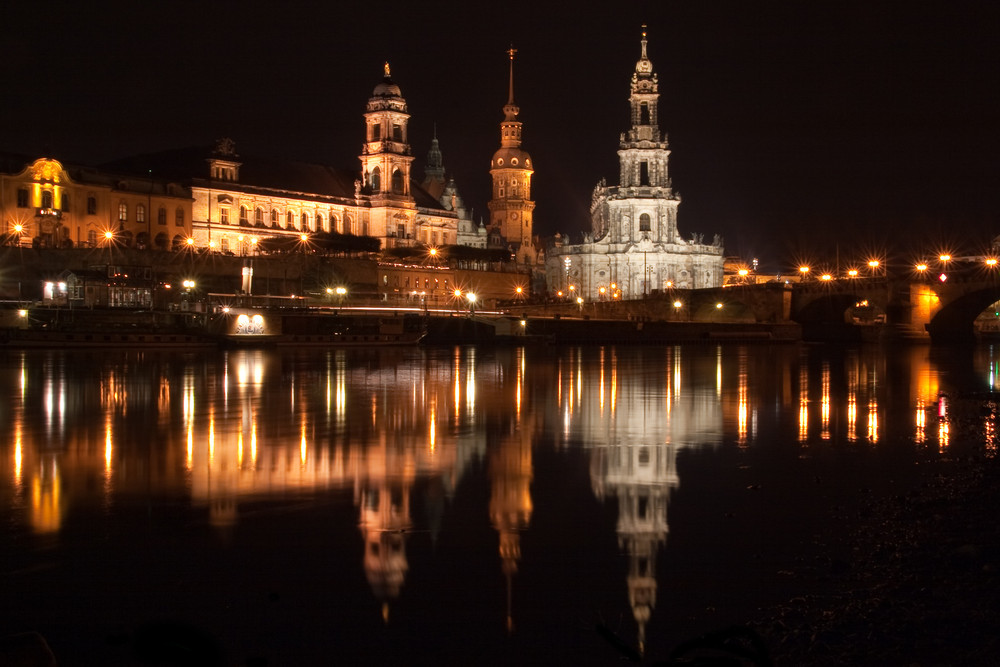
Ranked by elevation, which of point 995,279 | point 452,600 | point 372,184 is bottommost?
point 452,600

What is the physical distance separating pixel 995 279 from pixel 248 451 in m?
78.9

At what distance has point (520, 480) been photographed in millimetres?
16609

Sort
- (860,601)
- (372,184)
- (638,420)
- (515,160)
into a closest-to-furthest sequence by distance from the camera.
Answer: (860,601)
(638,420)
(372,184)
(515,160)

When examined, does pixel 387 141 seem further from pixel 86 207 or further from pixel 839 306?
pixel 839 306

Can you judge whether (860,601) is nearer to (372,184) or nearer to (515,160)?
(372,184)

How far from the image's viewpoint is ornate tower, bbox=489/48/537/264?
165 m

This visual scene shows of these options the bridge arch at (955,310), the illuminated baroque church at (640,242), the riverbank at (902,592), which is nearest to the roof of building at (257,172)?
the illuminated baroque church at (640,242)

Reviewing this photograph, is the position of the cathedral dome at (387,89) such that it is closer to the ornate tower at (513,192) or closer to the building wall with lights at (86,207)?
the building wall with lights at (86,207)

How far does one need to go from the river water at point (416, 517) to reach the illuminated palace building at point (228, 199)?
61380 mm

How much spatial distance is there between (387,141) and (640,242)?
33666 millimetres

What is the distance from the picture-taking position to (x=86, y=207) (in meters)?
89.0

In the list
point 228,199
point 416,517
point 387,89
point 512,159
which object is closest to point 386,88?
point 387,89

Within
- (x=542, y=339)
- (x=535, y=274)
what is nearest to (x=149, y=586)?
(x=542, y=339)

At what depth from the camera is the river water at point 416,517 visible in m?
9.62
